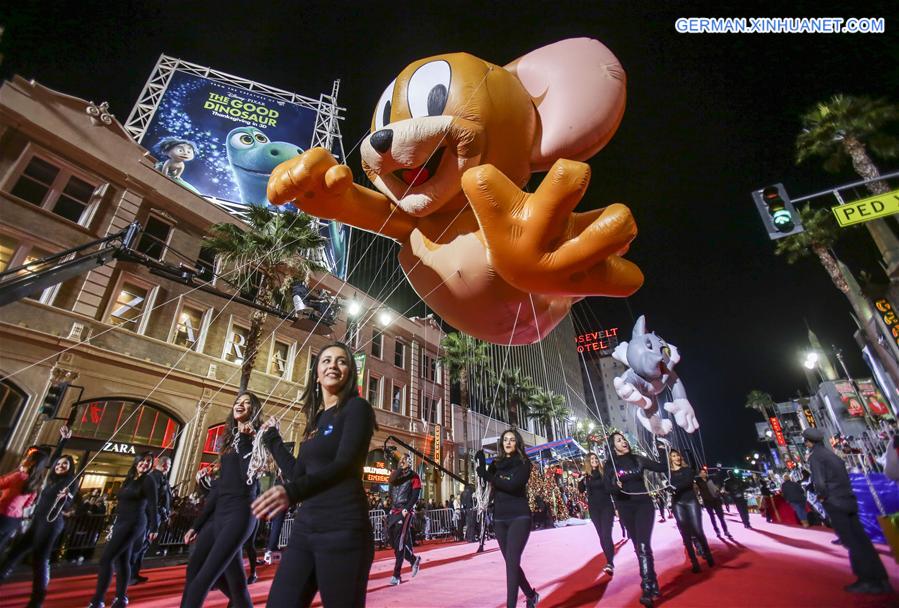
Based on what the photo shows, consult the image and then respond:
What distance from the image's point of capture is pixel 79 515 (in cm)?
908

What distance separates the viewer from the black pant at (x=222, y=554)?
252 centimetres

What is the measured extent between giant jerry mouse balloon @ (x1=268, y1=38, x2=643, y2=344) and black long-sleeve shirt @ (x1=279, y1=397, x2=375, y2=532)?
5.38ft

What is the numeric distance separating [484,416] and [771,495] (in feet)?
66.6

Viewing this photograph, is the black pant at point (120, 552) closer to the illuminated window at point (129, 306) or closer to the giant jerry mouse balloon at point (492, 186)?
the giant jerry mouse balloon at point (492, 186)

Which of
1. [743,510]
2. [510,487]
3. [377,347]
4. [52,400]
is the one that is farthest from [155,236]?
[743,510]

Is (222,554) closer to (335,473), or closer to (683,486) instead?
(335,473)

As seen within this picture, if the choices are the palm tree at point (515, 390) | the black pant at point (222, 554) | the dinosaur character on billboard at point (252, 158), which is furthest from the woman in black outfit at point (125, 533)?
the palm tree at point (515, 390)

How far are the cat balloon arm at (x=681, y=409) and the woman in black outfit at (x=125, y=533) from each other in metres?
9.18

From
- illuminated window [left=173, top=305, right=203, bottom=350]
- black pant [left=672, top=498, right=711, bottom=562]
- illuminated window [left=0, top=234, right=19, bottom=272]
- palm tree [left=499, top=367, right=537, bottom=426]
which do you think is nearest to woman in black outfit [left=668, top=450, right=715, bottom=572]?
black pant [left=672, top=498, right=711, bottom=562]

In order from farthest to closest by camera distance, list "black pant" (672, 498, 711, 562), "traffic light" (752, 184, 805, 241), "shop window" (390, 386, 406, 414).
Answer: "shop window" (390, 386, 406, 414)
"traffic light" (752, 184, 805, 241)
"black pant" (672, 498, 711, 562)

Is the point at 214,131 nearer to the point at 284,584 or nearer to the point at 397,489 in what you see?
the point at 397,489

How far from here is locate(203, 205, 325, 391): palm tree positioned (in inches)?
544

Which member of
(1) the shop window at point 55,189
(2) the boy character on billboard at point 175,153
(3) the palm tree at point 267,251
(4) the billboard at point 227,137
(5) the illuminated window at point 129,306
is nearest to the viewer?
(1) the shop window at point 55,189

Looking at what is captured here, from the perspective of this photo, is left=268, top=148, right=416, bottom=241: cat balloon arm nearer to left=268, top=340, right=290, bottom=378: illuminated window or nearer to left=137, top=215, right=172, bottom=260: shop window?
left=137, top=215, right=172, bottom=260: shop window
